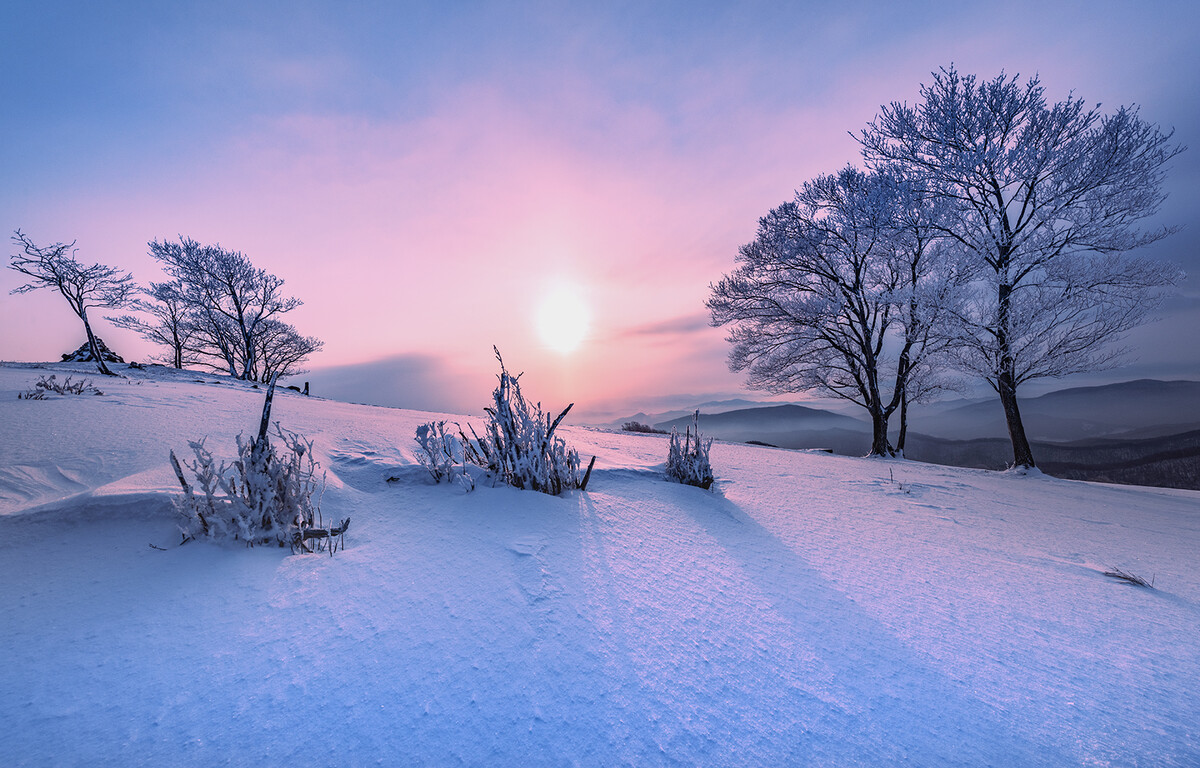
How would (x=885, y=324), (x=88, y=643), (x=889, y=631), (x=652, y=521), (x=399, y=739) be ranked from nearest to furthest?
1. (x=399, y=739)
2. (x=88, y=643)
3. (x=889, y=631)
4. (x=652, y=521)
5. (x=885, y=324)

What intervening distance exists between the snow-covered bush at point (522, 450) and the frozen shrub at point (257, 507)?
3.68 ft

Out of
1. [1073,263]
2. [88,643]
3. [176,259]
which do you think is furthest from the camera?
[176,259]

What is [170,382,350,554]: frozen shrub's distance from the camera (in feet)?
6.49

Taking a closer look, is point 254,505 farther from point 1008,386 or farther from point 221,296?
point 221,296

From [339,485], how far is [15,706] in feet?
5.66

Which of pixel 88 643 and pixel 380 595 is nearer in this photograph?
pixel 88 643

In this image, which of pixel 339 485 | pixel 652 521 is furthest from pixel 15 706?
pixel 652 521

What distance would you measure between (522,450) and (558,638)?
176 centimetres

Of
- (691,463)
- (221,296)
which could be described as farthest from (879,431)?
(221,296)

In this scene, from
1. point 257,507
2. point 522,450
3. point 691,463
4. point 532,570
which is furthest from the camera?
point 691,463

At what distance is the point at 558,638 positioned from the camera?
1445mm

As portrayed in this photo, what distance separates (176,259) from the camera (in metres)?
19.3

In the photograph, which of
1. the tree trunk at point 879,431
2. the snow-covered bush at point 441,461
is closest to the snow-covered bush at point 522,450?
the snow-covered bush at point 441,461

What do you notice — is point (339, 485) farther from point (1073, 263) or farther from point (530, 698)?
point (1073, 263)
